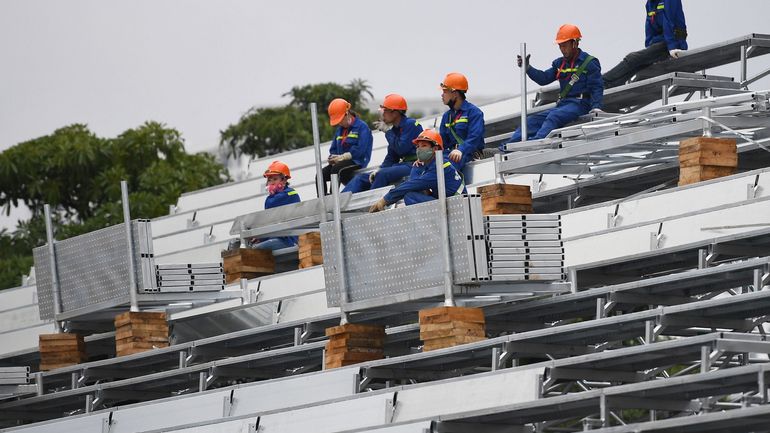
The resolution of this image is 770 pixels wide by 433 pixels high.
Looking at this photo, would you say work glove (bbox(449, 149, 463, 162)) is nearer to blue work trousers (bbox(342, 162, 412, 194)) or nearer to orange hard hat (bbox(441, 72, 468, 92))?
orange hard hat (bbox(441, 72, 468, 92))

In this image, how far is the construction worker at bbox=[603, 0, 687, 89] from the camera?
20.3m

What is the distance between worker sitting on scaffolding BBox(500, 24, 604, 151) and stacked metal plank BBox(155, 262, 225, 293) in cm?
334

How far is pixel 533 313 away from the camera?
1611 cm

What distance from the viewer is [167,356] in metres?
19.2

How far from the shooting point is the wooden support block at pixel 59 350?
20344 millimetres

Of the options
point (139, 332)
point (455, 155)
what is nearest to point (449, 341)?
point (455, 155)

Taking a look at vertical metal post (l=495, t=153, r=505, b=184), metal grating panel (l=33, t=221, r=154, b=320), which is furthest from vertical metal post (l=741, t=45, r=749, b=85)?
metal grating panel (l=33, t=221, r=154, b=320)

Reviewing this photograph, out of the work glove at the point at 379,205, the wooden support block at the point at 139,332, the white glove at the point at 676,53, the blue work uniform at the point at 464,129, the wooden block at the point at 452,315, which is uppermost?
the white glove at the point at 676,53

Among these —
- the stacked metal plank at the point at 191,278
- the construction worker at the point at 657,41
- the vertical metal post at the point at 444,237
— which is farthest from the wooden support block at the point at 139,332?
the construction worker at the point at 657,41

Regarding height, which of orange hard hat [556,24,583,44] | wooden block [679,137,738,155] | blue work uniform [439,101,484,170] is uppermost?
orange hard hat [556,24,583,44]

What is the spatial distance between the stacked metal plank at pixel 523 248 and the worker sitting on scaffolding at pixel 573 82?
3301 mm

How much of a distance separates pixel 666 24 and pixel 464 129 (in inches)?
121

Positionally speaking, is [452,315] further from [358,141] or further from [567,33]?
[358,141]

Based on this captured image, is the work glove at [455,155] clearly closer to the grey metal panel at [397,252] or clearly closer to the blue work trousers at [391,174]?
the blue work trousers at [391,174]
